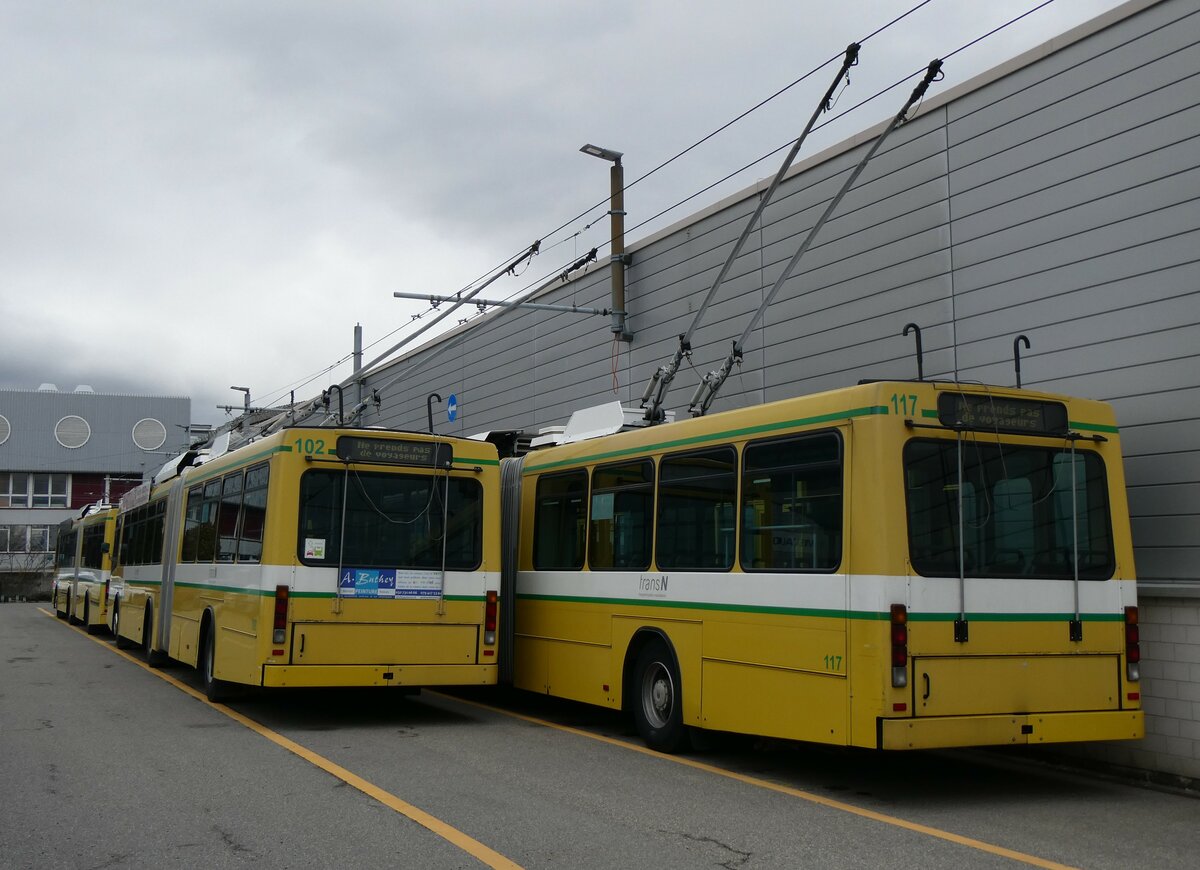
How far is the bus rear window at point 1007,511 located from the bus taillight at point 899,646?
378 mm

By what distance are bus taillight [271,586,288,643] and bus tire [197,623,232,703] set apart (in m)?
2.38

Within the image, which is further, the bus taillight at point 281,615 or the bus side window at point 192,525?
the bus side window at point 192,525

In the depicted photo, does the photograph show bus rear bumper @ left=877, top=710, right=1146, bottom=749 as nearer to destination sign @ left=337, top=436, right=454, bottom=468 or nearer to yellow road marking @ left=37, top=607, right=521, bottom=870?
yellow road marking @ left=37, top=607, right=521, bottom=870

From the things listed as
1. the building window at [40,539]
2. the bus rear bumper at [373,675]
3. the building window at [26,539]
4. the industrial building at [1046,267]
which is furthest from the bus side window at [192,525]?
the building window at [40,539]

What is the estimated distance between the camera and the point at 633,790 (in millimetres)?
8719

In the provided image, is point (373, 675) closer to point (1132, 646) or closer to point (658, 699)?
point (658, 699)

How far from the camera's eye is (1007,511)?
8859 millimetres

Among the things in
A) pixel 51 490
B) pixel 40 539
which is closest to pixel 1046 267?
pixel 40 539

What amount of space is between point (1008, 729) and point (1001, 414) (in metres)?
2.25

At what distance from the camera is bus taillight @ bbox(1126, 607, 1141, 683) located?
29.6 feet

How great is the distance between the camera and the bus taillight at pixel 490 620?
1251 cm

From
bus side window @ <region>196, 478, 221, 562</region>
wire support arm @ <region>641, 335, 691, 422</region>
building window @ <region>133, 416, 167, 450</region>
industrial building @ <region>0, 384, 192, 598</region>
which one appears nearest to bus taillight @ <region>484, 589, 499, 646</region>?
wire support arm @ <region>641, 335, 691, 422</region>

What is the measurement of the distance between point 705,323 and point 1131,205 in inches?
300

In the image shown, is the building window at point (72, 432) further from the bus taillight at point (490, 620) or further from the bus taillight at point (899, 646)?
the bus taillight at point (899, 646)
